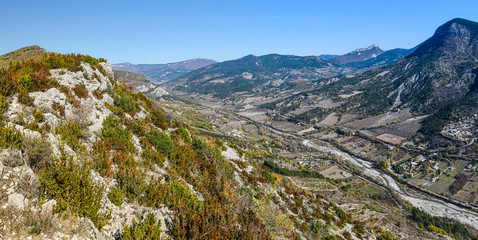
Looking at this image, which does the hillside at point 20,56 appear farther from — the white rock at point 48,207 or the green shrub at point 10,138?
the white rock at point 48,207

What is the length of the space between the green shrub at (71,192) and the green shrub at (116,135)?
177 inches

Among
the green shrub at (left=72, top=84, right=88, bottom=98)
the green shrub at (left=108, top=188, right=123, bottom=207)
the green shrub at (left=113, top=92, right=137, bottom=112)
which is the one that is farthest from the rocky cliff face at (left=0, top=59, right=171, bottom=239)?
the green shrub at (left=113, top=92, right=137, bottom=112)

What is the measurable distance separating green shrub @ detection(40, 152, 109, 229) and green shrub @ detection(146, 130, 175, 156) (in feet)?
24.4

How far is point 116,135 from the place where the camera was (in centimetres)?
1312

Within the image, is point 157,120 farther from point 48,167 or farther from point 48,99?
point 48,167

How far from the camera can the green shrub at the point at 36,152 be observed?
7199 millimetres

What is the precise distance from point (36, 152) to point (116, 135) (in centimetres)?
587

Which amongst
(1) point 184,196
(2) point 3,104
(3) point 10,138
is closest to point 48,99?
(2) point 3,104

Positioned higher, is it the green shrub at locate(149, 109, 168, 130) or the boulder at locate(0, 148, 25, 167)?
the boulder at locate(0, 148, 25, 167)

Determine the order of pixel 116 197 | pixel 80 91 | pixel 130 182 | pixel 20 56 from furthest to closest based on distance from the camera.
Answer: pixel 20 56
pixel 80 91
pixel 130 182
pixel 116 197

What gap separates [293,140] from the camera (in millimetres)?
136875

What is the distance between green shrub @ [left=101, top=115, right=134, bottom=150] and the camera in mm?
12242

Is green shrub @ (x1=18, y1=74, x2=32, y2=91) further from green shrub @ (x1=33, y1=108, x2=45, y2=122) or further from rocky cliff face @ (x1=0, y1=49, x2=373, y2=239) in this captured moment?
green shrub @ (x1=33, y1=108, x2=45, y2=122)

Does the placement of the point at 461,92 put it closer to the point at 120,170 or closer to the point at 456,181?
the point at 456,181
